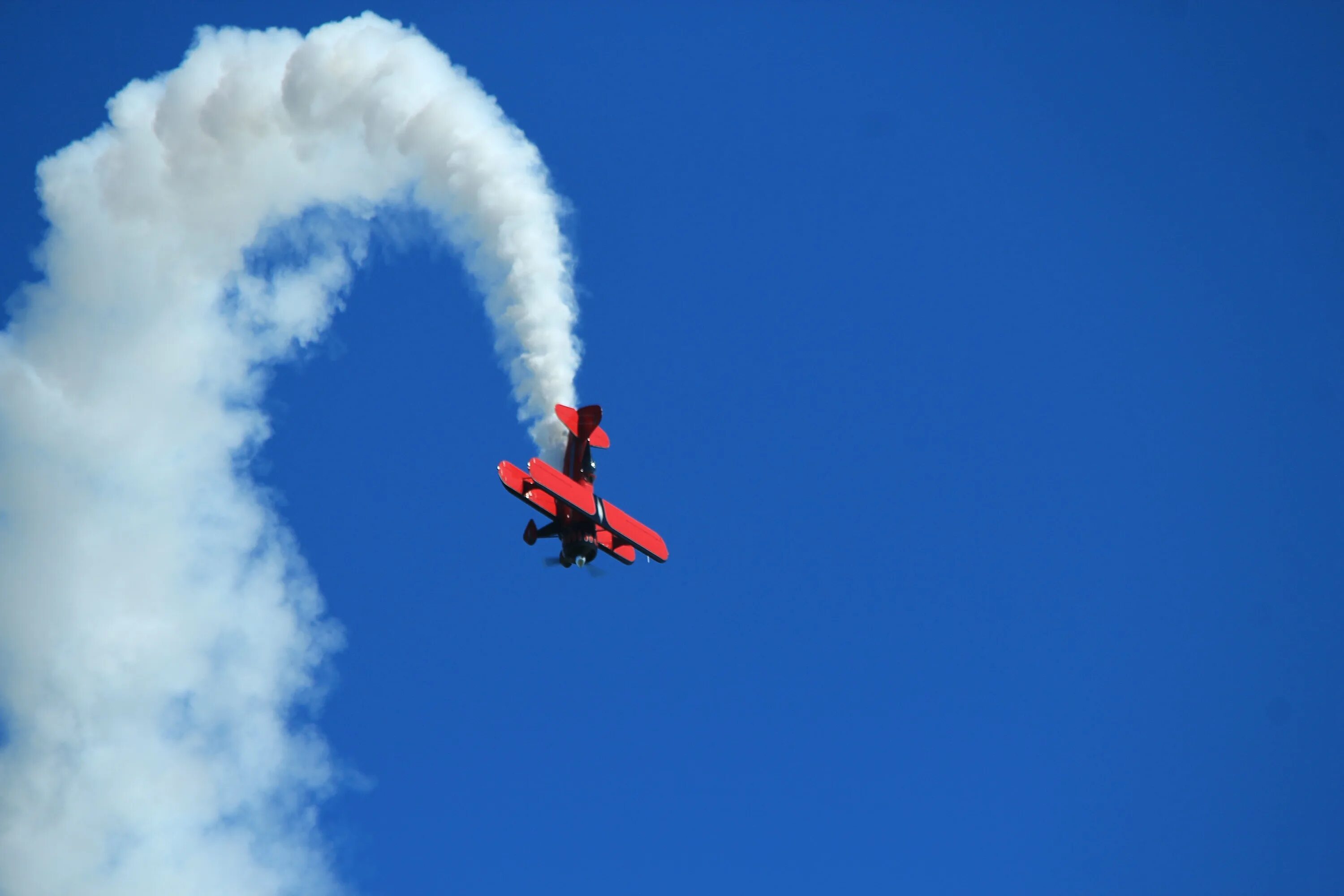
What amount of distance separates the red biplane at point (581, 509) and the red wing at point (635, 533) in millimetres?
19

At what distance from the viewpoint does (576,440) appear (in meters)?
41.4

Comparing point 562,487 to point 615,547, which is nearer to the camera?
point 562,487

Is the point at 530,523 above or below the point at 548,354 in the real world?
below

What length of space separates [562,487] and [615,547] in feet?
11.4

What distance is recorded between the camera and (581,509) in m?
39.9

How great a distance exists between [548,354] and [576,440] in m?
2.73

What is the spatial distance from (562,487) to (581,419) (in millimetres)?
2636

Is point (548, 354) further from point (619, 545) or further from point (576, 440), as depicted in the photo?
point (619, 545)

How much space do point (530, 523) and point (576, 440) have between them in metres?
2.80

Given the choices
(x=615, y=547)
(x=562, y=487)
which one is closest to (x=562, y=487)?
(x=562, y=487)

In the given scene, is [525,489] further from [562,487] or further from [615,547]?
[615,547]

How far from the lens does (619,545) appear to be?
42.2 m

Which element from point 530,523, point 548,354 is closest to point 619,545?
point 530,523

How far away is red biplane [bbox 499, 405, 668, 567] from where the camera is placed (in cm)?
3972
